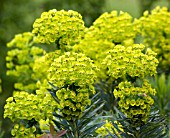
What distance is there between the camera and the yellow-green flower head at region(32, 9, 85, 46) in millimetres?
3969

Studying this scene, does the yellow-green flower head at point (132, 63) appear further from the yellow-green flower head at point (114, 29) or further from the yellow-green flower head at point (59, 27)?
the yellow-green flower head at point (114, 29)

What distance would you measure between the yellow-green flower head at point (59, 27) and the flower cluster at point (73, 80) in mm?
347

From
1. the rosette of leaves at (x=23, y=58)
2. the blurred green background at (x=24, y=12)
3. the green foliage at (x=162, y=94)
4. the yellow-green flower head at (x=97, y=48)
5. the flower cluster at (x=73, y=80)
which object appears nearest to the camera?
the flower cluster at (x=73, y=80)

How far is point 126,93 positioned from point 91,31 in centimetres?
172

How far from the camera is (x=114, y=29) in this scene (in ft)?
16.8

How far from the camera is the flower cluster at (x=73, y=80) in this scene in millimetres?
3559

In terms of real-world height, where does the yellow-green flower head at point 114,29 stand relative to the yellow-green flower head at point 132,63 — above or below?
above

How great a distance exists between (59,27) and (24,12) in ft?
21.4

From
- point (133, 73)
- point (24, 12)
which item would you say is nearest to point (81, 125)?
point (133, 73)

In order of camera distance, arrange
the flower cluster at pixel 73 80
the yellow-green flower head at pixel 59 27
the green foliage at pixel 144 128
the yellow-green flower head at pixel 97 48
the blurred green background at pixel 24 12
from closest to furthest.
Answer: the flower cluster at pixel 73 80
the green foliage at pixel 144 128
the yellow-green flower head at pixel 59 27
the yellow-green flower head at pixel 97 48
the blurred green background at pixel 24 12

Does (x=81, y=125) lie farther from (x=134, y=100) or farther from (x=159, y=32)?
(x=159, y=32)

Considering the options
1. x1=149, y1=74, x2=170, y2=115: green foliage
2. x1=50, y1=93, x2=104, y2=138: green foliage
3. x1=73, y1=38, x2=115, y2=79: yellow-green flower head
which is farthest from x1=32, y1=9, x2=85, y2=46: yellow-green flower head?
x1=149, y1=74, x2=170, y2=115: green foliage

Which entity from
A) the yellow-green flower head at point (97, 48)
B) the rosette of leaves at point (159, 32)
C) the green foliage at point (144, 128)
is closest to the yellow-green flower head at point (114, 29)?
the yellow-green flower head at point (97, 48)

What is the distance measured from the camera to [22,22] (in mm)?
10305
